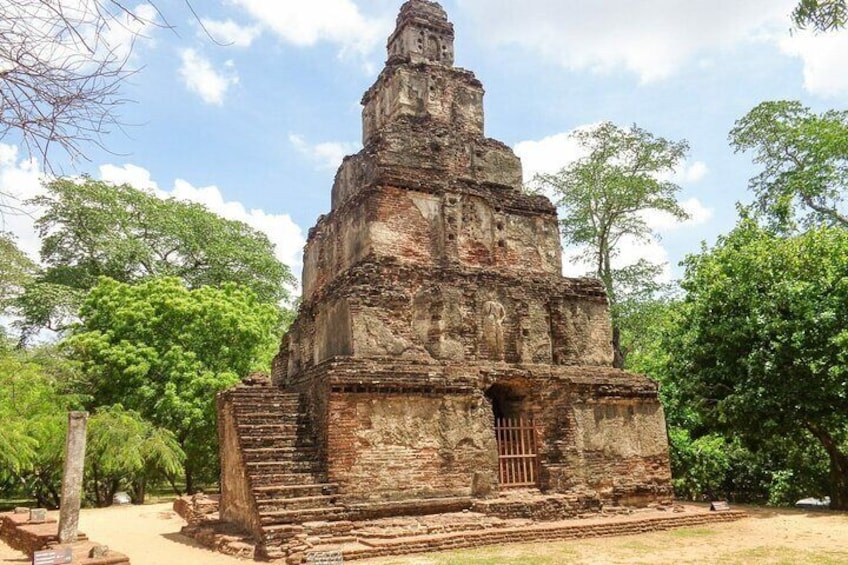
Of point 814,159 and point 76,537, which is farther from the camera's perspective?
point 814,159

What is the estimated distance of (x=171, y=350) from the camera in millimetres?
22688

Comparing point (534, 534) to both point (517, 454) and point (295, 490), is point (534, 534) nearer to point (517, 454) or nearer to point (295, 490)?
point (517, 454)

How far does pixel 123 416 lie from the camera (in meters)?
20.2

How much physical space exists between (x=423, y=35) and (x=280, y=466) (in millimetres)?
11096

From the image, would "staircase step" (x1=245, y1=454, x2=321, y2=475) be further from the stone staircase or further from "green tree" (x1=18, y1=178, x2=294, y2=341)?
"green tree" (x1=18, y1=178, x2=294, y2=341)

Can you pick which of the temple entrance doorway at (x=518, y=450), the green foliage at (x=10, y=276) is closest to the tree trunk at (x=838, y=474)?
the temple entrance doorway at (x=518, y=450)

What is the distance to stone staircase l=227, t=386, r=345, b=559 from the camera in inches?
A: 403

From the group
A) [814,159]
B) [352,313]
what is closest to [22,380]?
[352,313]

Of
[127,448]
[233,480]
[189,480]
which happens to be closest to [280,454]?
[233,480]

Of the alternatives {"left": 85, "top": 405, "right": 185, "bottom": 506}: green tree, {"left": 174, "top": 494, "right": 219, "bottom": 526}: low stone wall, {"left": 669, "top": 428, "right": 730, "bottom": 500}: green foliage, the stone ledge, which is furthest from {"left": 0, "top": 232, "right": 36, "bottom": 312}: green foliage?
{"left": 669, "top": 428, "right": 730, "bottom": 500}: green foliage

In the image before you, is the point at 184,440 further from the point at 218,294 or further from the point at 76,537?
the point at 76,537

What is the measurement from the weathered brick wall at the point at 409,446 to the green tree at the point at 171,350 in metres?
11.9

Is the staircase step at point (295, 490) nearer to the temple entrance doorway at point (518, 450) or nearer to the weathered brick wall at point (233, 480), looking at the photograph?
the weathered brick wall at point (233, 480)

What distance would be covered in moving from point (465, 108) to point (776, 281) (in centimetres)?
813
